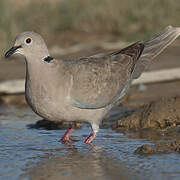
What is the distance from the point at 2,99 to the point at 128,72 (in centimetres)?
261

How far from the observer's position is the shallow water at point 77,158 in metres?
4.71

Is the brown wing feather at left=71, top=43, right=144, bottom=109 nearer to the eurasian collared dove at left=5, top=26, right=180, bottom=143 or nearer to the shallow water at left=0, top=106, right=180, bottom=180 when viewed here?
the eurasian collared dove at left=5, top=26, right=180, bottom=143

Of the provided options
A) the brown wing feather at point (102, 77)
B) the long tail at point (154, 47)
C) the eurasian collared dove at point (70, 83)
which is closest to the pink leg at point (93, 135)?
the eurasian collared dove at point (70, 83)

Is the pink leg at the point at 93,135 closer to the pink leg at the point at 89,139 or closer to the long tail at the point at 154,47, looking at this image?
the pink leg at the point at 89,139

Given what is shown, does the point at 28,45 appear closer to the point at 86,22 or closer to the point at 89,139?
the point at 89,139

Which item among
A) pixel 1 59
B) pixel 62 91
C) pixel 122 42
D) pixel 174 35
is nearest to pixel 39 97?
pixel 62 91

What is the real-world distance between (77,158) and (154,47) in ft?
7.94

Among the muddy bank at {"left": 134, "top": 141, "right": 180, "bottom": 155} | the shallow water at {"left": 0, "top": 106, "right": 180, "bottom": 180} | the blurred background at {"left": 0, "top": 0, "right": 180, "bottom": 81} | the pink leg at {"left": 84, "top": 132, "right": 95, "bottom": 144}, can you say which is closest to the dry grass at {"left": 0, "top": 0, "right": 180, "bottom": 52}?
the blurred background at {"left": 0, "top": 0, "right": 180, "bottom": 81}

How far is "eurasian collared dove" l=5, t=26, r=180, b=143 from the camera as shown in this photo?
5.83 meters

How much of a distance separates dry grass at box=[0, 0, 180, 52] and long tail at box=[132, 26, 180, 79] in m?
3.91

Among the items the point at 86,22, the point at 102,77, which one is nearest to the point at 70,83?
the point at 102,77

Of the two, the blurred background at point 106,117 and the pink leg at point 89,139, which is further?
the pink leg at point 89,139

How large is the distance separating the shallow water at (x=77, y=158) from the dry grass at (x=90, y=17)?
477 cm

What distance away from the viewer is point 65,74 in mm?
6020
